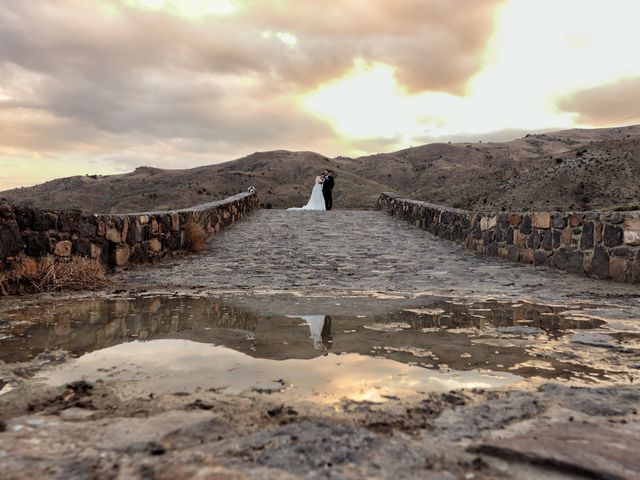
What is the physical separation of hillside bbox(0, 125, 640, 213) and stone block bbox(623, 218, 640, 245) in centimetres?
2067

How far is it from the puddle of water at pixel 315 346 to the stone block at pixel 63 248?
1.37 meters

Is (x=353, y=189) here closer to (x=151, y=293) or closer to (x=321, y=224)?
(x=321, y=224)

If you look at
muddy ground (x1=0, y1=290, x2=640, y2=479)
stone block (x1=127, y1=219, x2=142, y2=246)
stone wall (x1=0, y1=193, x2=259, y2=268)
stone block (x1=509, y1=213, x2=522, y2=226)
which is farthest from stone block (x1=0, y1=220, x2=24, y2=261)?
stone block (x1=509, y1=213, x2=522, y2=226)

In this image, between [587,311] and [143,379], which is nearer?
[143,379]

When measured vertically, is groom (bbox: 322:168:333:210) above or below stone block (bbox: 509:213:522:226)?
above

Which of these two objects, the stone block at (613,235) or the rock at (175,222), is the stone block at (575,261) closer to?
the stone block at (613,235)

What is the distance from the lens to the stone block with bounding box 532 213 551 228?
8.02 metres

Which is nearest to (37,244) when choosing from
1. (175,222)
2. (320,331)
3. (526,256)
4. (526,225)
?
(175,222)

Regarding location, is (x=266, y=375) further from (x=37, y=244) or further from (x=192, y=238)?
(x=192, y=238)

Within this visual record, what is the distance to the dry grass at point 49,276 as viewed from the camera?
546cm

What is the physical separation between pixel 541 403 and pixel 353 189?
38.0 meters

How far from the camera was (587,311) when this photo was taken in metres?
4.85

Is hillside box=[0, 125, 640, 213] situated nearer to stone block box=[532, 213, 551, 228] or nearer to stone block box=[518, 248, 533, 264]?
stone block box=[518, 248, 533, 264]

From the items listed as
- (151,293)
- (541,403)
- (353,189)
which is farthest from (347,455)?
(353,189)
